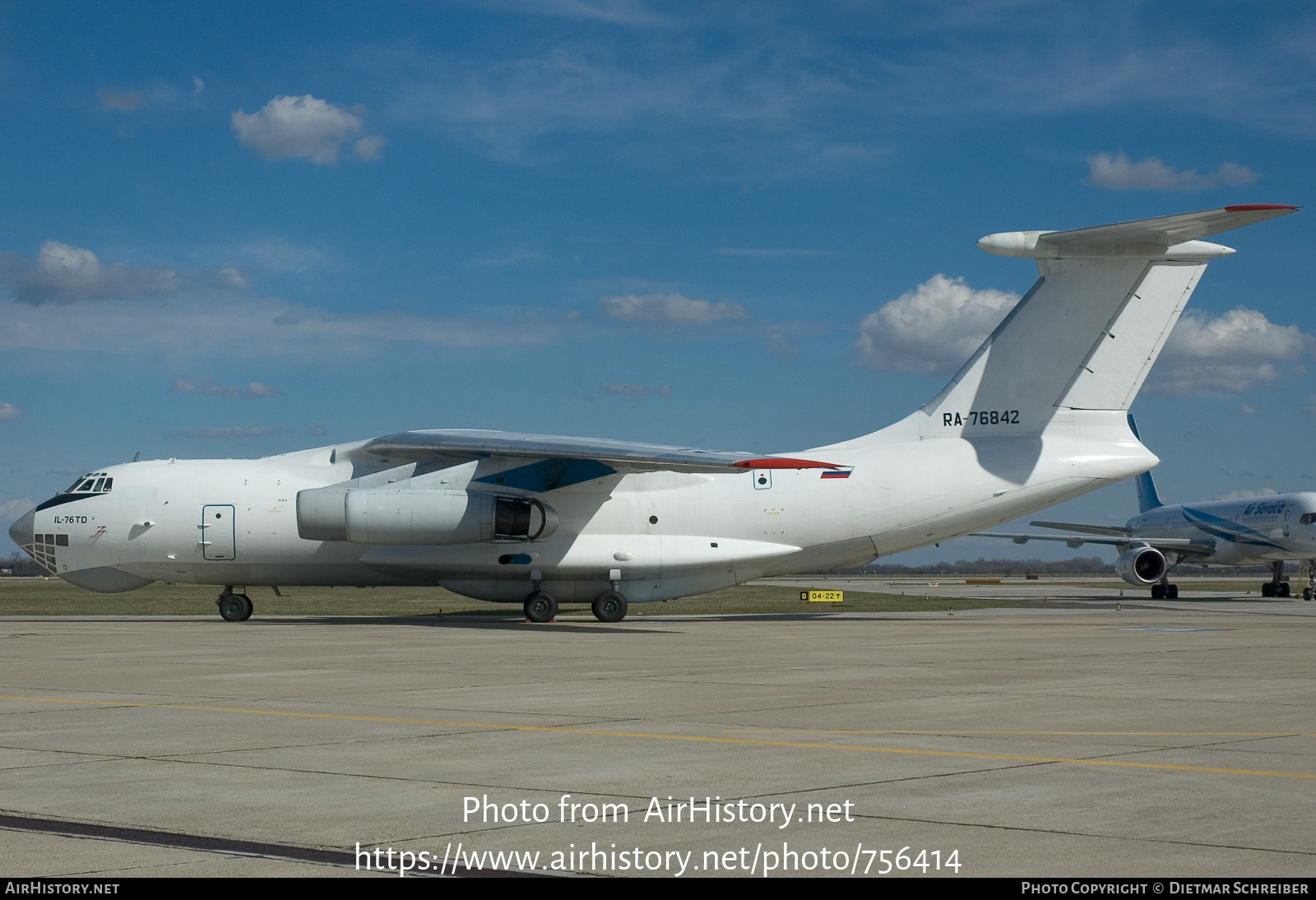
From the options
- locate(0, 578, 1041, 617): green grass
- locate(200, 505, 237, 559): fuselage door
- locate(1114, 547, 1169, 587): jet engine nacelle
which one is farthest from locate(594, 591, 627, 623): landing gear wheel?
locate(1114, 547, 1169, 587): jet engine nacelle

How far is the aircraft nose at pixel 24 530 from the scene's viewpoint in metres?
25.3

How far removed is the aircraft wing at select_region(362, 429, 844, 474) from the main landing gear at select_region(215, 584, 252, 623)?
175 inches

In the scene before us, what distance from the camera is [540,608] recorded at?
24.9m

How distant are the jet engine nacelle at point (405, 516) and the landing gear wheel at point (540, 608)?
2102 millimetres

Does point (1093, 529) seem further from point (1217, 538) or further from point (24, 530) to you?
point (24, 530)

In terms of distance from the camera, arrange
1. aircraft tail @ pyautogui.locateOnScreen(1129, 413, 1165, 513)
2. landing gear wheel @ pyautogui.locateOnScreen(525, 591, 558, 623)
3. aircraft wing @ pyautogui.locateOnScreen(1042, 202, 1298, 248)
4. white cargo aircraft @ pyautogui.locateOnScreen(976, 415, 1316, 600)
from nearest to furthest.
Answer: aircraft wing @ pyautogui.locateOnScreen(1042, 202, 1298, 248), landing gear wheel @ pyautogui.locateOnScreen(525, 591, 558, 623), white cargo aircraft @ pyautogui.locateOnScreen(976, 415, 1316, 600), aircraft tail @ pyautogui.locateOnScreen(1129, 413, 1165, 513)

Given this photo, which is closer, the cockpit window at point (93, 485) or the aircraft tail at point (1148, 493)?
the cockpit window at point (93, 485)

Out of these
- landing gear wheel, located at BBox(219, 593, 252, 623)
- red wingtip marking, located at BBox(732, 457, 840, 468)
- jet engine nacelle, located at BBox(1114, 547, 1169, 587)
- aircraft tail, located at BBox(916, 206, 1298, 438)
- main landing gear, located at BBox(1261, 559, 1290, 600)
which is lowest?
main landing gear, located at BBox(1261, 559, 1290, 600)

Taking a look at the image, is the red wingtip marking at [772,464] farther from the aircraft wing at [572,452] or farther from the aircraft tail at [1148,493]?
the aircraft tail at [1148,493]

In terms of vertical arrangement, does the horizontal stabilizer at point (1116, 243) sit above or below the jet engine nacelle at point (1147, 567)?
above

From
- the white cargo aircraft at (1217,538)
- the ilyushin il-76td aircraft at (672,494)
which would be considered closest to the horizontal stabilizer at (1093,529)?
the white cargo aircraft at (1217,538)

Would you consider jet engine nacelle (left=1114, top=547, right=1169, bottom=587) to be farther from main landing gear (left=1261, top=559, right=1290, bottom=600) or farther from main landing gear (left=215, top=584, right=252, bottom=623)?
main landing gear (left=215, top=584, right=252, bottom=623)

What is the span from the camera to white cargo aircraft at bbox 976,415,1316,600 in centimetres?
4375
